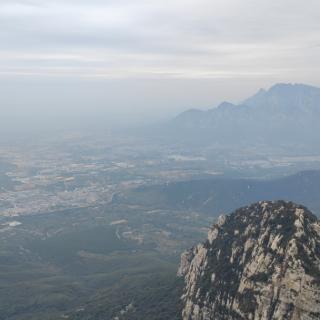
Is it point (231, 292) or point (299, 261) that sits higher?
point (299, 261)

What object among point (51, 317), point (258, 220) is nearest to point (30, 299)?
point (51, 317)

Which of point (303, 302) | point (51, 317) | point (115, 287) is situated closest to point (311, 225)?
point (303, 302)

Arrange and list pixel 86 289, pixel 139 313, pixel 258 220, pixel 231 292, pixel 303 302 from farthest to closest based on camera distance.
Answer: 1. pixel 86 289
2. pixel 139 313
3. pixel 258 220
4. pixel 231 292
5. pixel 303 302

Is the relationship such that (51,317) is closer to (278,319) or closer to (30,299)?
(30,299)

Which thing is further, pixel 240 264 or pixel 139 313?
pixel 139 313

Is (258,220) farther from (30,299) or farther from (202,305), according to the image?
(30,299)

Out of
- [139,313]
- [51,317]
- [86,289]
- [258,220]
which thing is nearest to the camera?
[258,220]

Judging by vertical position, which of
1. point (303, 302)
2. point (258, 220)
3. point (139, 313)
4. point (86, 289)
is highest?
point (258, 220)
